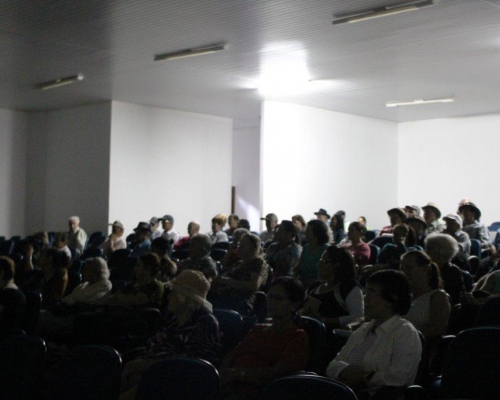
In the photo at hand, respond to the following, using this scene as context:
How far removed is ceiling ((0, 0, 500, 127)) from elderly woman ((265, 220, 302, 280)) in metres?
2.42

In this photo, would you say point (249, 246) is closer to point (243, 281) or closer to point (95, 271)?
point (243, 281)

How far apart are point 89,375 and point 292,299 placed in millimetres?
1128

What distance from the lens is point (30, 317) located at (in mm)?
5918

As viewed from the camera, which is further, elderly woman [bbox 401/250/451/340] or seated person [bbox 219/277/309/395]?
elderly woman [bbox 401/250/451/340]

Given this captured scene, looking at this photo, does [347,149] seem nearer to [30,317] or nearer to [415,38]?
[415,38]

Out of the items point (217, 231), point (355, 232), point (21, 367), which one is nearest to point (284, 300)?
point (21, 367)

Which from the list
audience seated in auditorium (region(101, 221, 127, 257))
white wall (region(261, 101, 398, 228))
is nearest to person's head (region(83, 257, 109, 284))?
audience seated in auditorium (region(101, 221, 127, 257))

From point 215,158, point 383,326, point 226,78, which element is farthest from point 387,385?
point 215,158

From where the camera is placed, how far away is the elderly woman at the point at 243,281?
6105 millimetres

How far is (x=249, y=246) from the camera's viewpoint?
20.6 feet

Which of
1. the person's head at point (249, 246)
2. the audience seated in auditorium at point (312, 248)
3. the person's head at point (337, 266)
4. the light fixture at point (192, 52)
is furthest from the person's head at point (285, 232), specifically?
the light fixture at point (192, 52)

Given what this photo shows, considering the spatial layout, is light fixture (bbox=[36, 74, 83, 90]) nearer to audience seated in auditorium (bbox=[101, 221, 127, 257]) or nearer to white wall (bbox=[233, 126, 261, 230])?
audience seated in auditorium (bbox=[101, 221, 127, 257])

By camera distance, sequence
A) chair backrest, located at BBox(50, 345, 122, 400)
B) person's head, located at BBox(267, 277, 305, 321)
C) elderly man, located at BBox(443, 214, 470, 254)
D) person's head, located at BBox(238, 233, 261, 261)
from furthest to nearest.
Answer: elderly man, located at BBox(443, 214, 470, 254)
person's head, located at BBox(238, 233, 261, 261)
person's head, located at BBox(267, 277, 305, 321)
chair backrest, located at BBox(50, 345, 122, 400)

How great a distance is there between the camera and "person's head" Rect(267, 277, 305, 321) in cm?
387
